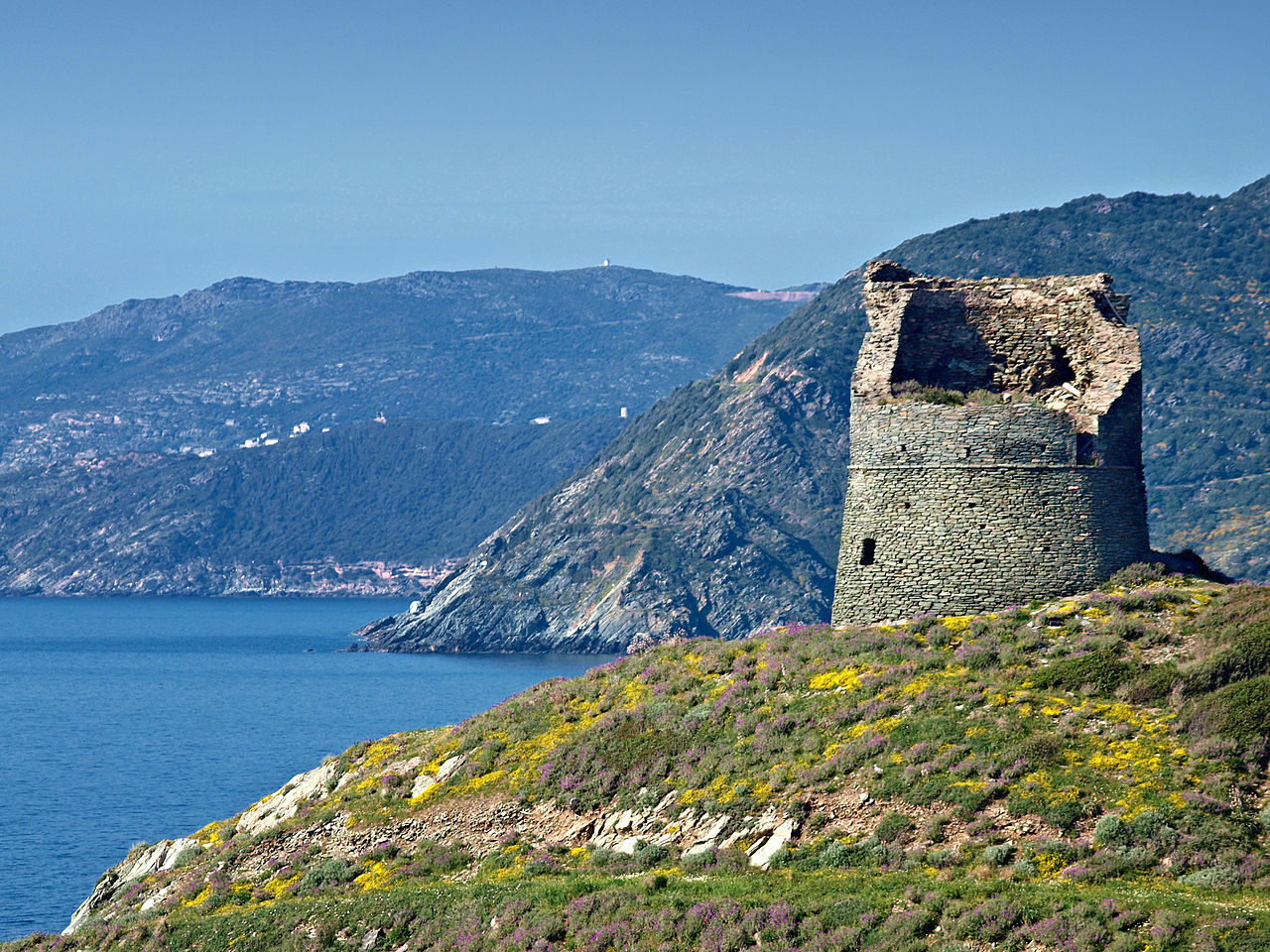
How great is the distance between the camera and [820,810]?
27.9m

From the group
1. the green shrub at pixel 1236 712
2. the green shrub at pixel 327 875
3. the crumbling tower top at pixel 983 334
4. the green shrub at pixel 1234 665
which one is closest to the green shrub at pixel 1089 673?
→ the green shrub at pixel 1234 665

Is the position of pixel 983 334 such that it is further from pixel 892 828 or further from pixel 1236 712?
pixel 892 828

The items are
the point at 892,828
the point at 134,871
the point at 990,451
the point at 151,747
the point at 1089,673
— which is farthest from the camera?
the point at 151,747

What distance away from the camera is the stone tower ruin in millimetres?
33875

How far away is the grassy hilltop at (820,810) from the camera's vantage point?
78.7 feet

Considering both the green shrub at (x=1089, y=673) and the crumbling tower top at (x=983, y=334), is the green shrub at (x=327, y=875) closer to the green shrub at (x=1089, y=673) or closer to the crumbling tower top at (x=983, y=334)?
the green shrub at (x=1089, y=673)

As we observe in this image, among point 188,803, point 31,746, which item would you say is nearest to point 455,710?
point 31,746

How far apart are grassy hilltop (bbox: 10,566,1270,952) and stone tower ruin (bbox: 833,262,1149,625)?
3.58ft

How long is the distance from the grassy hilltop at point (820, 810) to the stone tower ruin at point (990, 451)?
1092mm

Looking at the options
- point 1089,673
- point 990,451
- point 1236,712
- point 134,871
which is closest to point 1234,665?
point 1236,712

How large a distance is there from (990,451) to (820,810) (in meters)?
9.98

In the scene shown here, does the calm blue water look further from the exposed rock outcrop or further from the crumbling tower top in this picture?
the crumbling tower top

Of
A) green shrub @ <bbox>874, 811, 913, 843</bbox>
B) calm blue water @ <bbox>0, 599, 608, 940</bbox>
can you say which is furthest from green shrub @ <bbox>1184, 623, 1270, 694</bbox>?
calm blue water @ <bbox>0, 599, 608, 940</bbox>

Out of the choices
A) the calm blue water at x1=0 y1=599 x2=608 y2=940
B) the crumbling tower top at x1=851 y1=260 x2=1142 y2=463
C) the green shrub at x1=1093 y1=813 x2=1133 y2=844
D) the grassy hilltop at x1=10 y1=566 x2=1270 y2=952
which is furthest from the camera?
the calm blue water at x1=0 y1=599 x2=608 y2=940
